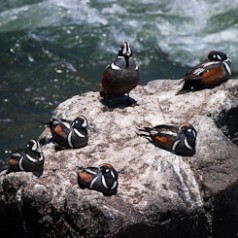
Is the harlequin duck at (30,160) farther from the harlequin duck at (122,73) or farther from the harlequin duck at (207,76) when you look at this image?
the harlequin duck at (207,76)

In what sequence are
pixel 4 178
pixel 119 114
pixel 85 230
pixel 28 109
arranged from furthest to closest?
pixel 28 109
pixel 119 114
pixel 4 178
pixel 85 230

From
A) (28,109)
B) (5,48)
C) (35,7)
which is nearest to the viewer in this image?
(28,109)

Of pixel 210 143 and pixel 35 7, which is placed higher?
pixel 210 143

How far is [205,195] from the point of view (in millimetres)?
5930

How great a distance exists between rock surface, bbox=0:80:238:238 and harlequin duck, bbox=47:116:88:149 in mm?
76

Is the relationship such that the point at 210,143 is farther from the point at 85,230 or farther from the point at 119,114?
the point at 85,230

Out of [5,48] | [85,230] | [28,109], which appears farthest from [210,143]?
[5,48]

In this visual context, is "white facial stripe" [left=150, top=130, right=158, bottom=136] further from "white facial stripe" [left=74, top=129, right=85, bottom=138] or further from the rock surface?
"white facial stripe" [left=74, top=129, right=85, bottom=138]

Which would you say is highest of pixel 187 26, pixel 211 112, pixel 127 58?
pixel 127 58

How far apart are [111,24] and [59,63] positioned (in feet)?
5.13

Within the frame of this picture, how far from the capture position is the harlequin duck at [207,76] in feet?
23.6

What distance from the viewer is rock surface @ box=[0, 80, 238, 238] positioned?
5.61m

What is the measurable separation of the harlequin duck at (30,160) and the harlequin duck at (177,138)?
1.02 meters

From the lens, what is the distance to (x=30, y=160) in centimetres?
598
